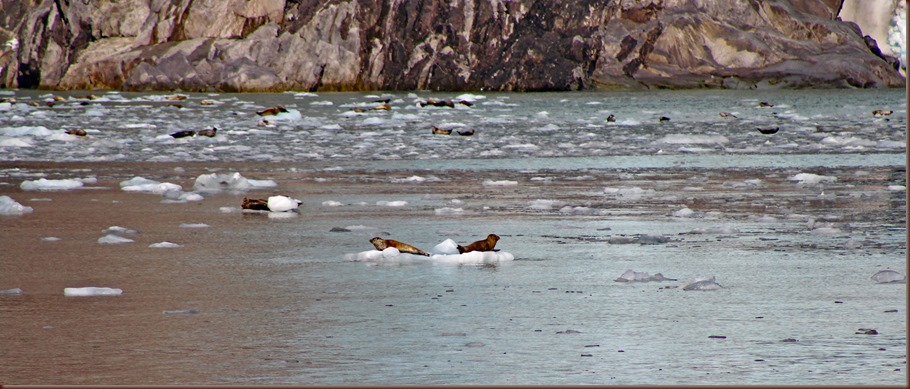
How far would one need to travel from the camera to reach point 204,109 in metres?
24.4

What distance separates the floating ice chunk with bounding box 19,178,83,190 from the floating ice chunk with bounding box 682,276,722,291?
5814 millimetres

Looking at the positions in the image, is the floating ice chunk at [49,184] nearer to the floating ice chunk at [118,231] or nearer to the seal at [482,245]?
the floating ice chunk at [118,231]

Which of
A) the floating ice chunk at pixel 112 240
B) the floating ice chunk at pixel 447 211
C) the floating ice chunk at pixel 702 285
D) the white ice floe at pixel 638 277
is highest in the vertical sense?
the floating ice chunk at pixel 702 285

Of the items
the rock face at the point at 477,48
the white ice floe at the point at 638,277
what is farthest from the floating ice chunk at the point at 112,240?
the rock face at the point at 477,48

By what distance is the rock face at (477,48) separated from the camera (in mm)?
41875

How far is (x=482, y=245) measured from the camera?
569 cm

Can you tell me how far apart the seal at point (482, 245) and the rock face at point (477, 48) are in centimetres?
3605

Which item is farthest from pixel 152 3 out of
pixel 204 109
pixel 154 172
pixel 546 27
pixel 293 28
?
pixel 154 172

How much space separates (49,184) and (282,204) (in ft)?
8.28

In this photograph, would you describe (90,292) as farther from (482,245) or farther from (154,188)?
(154,188)

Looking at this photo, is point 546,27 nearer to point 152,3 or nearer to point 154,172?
point 152,3

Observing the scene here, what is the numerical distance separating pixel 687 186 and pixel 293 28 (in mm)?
35658

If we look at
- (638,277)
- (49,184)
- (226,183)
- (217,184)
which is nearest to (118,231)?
(217,184)

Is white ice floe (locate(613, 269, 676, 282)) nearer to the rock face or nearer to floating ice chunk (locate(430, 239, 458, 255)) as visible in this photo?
floating ice chunk (locate(430, 239, 458, 255))
